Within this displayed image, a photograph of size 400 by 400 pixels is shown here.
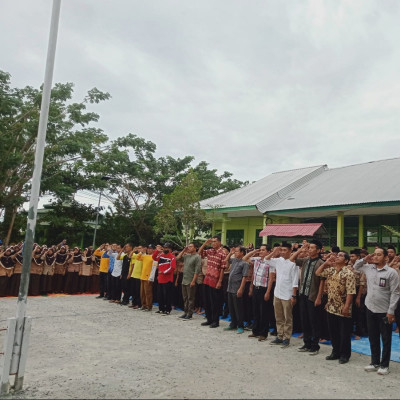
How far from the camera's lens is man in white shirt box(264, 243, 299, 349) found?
271 inches

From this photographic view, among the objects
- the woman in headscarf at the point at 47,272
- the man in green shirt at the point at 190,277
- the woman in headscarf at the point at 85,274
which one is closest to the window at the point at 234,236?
the woman in headscarf at the point at 85,274

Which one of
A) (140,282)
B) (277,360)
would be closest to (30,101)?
(140,282)

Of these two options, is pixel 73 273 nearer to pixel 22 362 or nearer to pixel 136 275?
pixel 136 275

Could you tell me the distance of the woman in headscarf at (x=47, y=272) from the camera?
1273cm

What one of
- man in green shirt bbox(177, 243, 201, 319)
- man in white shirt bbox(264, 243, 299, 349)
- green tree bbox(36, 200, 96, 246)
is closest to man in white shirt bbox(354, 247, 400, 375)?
man in white shirt bbox(264, 243, 299, 349)

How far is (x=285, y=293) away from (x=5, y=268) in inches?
346

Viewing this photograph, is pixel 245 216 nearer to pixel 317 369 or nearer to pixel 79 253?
pixel 79 253

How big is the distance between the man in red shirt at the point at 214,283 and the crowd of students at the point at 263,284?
2 centimetres

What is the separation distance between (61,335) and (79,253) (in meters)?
7.25

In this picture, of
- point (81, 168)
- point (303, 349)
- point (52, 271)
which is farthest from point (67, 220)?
point (303, 349)

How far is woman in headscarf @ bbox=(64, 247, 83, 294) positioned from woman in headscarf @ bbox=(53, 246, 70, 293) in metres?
0.17

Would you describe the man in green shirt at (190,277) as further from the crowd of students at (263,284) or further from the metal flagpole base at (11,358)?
the metal flagpole base at (11,358)

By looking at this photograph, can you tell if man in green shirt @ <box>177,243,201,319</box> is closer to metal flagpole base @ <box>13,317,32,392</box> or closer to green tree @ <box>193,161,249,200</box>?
metal flagpole base @ <box>13,317,32,392</box>

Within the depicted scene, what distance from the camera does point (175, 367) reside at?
5270 millimetres
